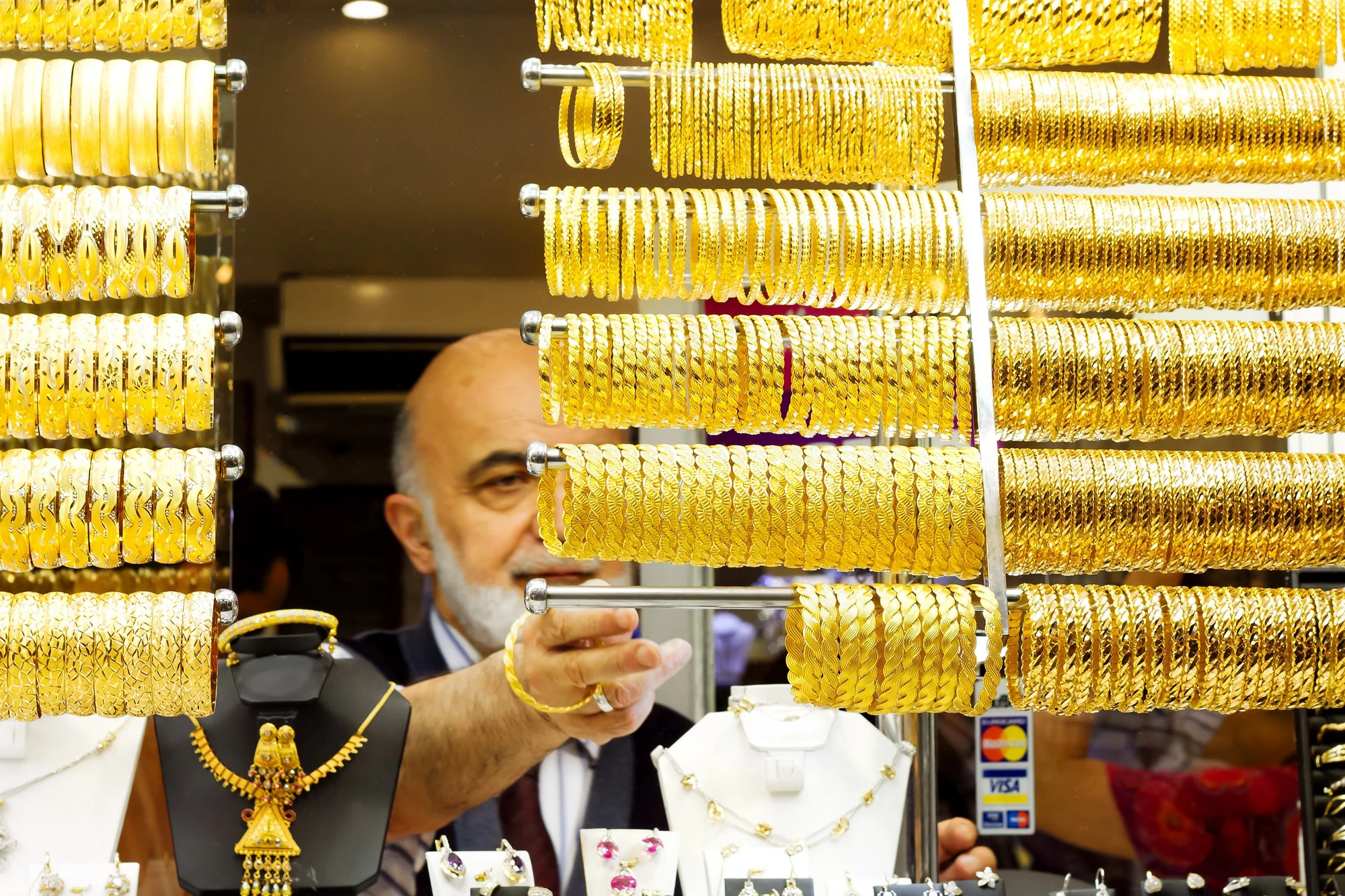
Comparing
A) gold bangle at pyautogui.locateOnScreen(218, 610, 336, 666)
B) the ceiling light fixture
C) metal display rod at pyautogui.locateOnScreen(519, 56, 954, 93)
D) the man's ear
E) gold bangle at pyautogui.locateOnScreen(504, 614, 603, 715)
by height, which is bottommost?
gold bangle at pyautogui.locateOnScreen(504, 614, 603, 715)

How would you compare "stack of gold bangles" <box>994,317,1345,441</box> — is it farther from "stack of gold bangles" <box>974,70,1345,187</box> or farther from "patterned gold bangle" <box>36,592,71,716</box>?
"patterned gold bangle" <box>36,592,71,716</box>

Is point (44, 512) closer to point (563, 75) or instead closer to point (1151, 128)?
point (563, 75)

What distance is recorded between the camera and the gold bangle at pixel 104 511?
1744mm

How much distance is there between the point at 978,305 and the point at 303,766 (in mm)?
1267

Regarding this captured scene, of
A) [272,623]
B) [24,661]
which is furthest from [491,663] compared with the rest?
[24,661]

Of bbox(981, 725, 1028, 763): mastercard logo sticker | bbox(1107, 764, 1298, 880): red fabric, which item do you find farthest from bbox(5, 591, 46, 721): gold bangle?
bbox(1107, 764, 1298, 880): red fabric

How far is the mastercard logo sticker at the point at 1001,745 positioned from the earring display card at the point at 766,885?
478 mm

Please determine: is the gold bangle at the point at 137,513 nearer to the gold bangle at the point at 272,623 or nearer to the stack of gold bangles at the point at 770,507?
the gold bangle at the point at 272,623

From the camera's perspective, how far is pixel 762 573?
231 centimetres

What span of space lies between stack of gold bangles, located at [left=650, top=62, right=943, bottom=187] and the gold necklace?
1.07 meters

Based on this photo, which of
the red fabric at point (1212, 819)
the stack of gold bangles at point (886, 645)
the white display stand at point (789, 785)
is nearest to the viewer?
the stack of gold bangles at point (886, 645)

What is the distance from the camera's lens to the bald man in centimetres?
223

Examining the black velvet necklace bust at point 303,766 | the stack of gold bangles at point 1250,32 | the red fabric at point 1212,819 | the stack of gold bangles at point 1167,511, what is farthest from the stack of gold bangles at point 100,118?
the red fabric at point 1212,819

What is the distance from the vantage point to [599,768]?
225 cm
